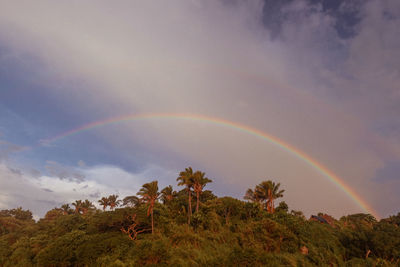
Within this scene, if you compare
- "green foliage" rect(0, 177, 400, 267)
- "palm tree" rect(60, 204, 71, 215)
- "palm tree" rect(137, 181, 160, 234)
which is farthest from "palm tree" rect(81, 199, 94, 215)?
"palm tree" rect(137, 181, 160, 234)

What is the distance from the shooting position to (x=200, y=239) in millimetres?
36156

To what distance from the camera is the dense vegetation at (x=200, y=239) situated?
2764 centimetres

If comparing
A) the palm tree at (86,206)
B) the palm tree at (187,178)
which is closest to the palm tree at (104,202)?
the palm tree at (86,206)

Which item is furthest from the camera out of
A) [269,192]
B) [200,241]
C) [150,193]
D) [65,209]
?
[65,209]

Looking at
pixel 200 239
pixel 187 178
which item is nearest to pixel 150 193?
pixel 187 178

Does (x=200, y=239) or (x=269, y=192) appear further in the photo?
(x=269, y=192)

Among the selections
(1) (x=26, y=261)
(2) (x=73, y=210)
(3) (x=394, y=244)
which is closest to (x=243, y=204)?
(3) (x=394, y=244)

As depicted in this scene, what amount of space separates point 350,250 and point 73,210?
9986 centimetres

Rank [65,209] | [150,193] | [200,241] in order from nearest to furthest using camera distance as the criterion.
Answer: [200,241]
[150,193]
[65,209]

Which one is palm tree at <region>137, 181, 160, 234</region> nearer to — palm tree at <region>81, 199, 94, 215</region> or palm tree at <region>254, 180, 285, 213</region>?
palm tree at <region>254, 180, 285, 213</region>

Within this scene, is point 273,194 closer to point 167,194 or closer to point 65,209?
point 167,194

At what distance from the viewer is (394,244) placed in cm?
3450

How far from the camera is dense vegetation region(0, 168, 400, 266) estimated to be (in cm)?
2764

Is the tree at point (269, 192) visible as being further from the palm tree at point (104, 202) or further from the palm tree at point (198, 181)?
the palm tree at point (104, 202)
